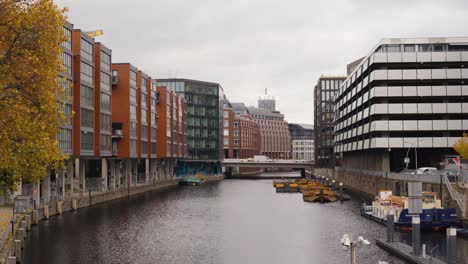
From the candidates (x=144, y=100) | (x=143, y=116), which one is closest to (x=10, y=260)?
(x=143, y=116)

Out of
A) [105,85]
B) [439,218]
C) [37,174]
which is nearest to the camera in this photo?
[37,174]

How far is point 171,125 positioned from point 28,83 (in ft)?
420

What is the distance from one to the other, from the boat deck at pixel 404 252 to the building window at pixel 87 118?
53.1 meters

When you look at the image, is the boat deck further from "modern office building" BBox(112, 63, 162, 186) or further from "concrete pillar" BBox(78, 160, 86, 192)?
"modern office building" BBox(112, 63, 162, 186)

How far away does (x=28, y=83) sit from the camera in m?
30.6

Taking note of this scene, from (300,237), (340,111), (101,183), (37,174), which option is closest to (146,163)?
(101,183)

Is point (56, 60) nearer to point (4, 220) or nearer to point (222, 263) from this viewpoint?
point (222, 263)

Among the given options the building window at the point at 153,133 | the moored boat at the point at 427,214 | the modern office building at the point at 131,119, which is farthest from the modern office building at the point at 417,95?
the building window at the point at 153,133

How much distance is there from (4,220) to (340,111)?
127818 mm

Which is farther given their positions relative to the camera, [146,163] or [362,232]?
[146,163]

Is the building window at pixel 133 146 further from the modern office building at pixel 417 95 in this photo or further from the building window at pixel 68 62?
the modern office building at pixel 417 95

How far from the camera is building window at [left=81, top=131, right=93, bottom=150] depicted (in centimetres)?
8575

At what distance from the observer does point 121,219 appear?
73000 millimetres

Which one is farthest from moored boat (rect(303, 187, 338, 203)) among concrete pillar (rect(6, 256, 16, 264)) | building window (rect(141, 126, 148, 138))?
concrete pillar (rect(6, 256, 16, 264))
